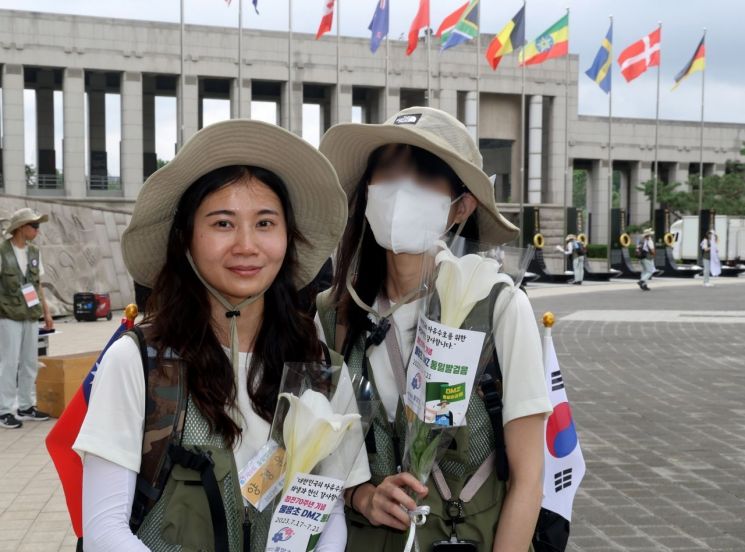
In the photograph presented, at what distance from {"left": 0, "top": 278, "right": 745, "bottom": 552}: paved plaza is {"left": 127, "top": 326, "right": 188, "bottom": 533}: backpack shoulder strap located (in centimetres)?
346

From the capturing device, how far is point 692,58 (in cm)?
3947

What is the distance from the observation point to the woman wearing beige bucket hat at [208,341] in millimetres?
1895

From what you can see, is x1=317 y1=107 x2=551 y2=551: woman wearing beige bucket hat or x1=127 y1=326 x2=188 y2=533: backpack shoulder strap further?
x1=317 y1=107 x2=551 y2=551: woman wearing beige bucket hat

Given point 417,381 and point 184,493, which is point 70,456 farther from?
point 417,381

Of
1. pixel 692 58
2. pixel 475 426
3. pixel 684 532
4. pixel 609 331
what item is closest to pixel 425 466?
pixel 475 426

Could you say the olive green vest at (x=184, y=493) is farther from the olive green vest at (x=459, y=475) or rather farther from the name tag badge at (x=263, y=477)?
the olive green vest at (x=459, y=475)

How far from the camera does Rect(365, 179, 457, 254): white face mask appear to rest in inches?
91.4

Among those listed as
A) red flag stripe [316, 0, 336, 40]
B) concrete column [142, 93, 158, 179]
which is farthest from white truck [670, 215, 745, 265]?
concrete column [142, 93, 158, 179]

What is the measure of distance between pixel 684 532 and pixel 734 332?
11.0 metres

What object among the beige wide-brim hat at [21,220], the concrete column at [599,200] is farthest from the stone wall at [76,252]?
the concrete column at [599,200]

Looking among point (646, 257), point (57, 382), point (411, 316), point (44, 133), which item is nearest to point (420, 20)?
point (646, 257)

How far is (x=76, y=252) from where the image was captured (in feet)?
62.5

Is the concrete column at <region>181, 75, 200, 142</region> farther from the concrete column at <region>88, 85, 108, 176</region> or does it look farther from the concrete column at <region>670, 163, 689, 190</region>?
the concrete column at <region>670, 163, 689, 190</region>

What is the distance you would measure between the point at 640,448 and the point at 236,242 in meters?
5.82
